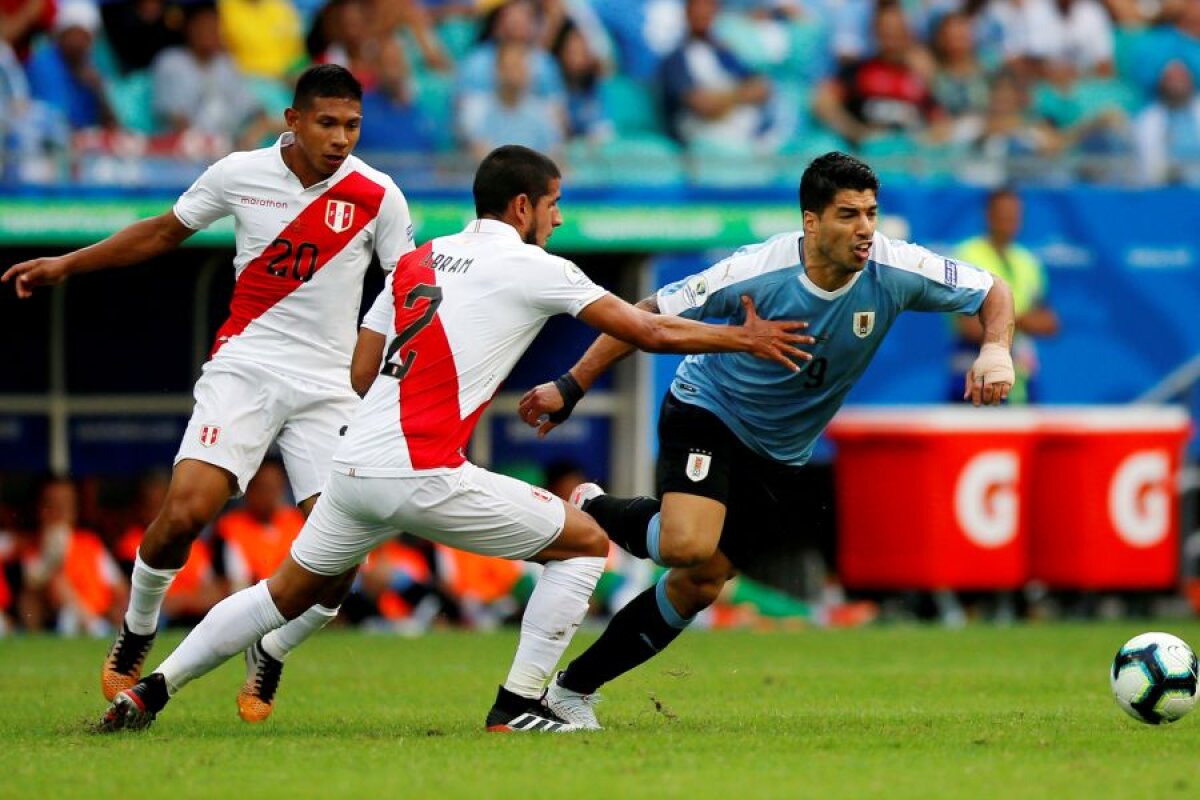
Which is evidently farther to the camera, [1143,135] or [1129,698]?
[1143,135]

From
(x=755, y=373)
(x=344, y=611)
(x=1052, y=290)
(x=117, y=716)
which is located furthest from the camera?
(x=1052, y=290)

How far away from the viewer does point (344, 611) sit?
1588cm

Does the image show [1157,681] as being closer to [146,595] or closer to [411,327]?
[411,327]

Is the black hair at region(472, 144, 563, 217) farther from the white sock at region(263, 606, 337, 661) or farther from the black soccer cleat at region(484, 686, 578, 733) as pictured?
the white sock at region(263, 606, 337, 661)

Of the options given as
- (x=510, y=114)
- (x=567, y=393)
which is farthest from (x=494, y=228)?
(x=510, y=114)

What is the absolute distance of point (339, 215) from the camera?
9102mm

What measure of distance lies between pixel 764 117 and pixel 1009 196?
9.49 feet

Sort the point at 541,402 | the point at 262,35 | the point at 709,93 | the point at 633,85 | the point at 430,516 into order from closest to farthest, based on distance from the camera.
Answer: the point at 430,516
the point at 541,402
the point at 262,35
the point at 709,93
the point at 633,85

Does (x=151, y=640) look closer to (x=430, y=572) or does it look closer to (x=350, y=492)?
(x=350, y=492)

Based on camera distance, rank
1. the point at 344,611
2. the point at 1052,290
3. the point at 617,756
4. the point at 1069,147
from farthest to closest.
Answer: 1. the point at 1069,147
2. the point at 1052,290
3. the point at 344,611
4. the point at 617,756

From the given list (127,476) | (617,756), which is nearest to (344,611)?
(127,476)

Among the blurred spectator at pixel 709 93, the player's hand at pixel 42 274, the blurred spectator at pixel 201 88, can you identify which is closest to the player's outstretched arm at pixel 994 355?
the player's hand at pixel 42 274

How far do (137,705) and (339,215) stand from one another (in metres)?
2.27

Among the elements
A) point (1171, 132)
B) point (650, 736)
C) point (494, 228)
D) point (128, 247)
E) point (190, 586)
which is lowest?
point (190, 586)
